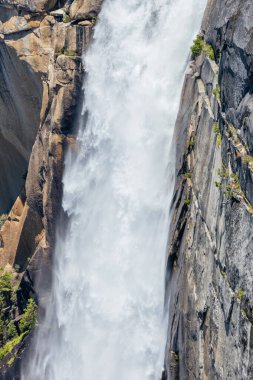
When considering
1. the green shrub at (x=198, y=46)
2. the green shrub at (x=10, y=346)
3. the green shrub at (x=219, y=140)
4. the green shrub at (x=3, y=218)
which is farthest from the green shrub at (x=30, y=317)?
the green shrub at (x=219, y=140)

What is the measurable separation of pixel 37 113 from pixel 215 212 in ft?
61.2

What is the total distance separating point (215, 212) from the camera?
58.3 feet

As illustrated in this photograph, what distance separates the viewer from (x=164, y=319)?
23.0 meters

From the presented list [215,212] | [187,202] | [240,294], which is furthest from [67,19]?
[240,294]

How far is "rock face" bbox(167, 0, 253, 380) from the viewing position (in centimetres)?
1552

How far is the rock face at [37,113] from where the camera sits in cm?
3002

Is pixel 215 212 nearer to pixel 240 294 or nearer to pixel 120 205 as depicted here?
pixel 240 294

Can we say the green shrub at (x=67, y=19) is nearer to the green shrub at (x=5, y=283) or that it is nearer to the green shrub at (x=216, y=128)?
the green shrub at (x=5, y=283)

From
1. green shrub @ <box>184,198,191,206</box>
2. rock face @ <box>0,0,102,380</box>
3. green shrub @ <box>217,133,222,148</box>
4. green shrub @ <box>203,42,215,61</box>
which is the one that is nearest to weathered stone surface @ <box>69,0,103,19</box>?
rock face @ <box>0,0,102,380</box>

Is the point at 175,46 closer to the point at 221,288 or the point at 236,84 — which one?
the point at 236,84

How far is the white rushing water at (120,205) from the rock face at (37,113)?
77 centimetres

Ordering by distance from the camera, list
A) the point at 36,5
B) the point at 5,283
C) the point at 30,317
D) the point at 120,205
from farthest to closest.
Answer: the point at 5,283, the point at 30,317, the point at 36,5, the point at 120,205

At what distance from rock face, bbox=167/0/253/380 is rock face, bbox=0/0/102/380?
8.78m

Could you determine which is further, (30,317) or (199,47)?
(30,317)
